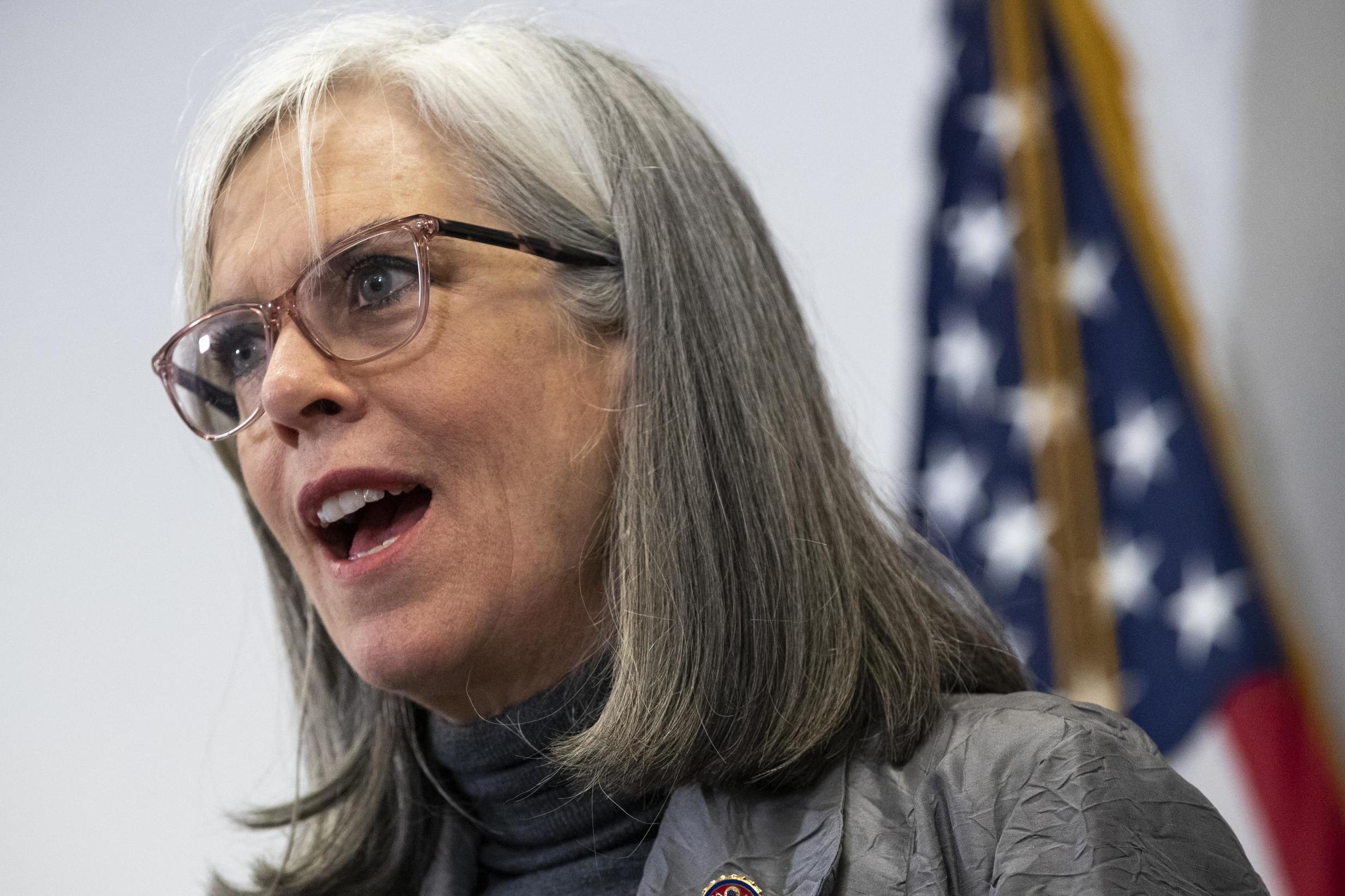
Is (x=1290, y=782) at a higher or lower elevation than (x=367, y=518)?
lower

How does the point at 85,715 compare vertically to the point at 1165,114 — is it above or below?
below

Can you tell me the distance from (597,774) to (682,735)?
0.08 metres

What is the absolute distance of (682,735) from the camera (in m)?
1.07

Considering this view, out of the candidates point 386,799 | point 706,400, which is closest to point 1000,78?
point 706,400

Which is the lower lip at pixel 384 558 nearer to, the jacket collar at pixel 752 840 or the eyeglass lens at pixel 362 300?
the eyeglass lens at pixel 362 300

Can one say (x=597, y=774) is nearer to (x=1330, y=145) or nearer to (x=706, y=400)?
(x=706, y=400)

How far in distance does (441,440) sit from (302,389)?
132 millimetres

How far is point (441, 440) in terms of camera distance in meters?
1.13

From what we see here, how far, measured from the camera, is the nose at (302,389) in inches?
44.6

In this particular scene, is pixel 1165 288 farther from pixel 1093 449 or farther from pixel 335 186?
pixel 335 186

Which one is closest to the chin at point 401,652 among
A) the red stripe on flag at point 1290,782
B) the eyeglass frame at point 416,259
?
the eyeglass frame at point 416,259

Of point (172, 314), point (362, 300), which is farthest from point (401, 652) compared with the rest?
point (172, 314)

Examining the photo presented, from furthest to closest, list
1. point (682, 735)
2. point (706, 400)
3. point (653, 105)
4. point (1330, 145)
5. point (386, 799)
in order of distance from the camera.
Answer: point (1330, 145) < point (386, 799) < point (653, 105) < point (706, 400) < point (682, 735)

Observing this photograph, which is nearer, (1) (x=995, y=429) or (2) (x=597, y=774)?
(2) (x=597, y=774)
